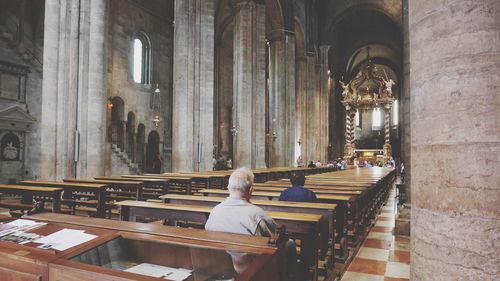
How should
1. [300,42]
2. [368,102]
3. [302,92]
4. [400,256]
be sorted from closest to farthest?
[400,256]
[302,92]
[300,42]
[368,102]

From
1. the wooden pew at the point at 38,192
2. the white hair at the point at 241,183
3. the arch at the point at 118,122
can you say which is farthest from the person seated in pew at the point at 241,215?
the arch at the point at 118,122

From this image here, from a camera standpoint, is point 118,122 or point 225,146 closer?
point 118,122

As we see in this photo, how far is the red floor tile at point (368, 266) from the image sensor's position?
4.29 meters

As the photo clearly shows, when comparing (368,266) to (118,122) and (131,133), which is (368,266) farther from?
(131,133)

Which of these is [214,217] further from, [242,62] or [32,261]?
[242,62]

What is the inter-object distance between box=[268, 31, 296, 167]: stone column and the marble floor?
13731mm

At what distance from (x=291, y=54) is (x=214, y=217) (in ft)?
65.6

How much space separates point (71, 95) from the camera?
9781 mm

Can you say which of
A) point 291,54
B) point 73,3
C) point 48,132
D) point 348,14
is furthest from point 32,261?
point 348,14

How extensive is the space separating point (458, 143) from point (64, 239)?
94.3 inches

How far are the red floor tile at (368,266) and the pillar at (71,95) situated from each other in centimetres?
792

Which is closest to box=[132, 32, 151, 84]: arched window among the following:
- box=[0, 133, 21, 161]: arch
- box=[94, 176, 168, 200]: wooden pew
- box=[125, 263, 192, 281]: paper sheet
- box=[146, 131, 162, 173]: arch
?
box=[146, 131, 162, 173]: arch

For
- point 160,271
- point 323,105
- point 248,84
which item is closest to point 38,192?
point 160,271

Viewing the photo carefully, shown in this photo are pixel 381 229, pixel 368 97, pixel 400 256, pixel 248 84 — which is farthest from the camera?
pixel 368 97
